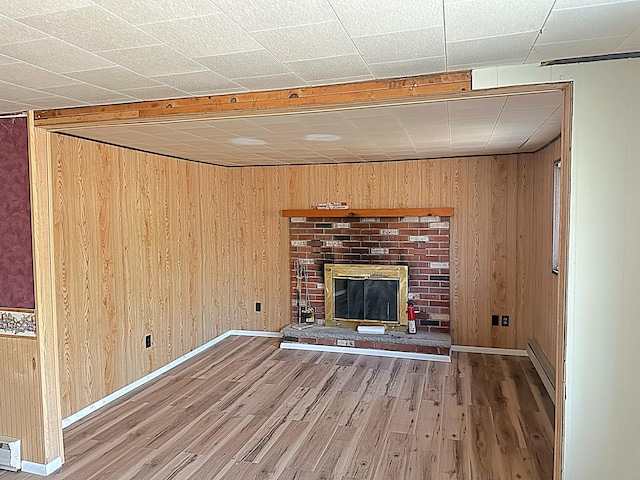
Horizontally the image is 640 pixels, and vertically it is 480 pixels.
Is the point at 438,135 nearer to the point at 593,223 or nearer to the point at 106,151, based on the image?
the point at 593,223

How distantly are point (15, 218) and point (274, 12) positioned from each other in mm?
2346

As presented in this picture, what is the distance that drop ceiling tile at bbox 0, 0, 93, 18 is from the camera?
140 cm

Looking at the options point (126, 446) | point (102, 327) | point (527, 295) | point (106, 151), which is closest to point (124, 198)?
point (106, 151)

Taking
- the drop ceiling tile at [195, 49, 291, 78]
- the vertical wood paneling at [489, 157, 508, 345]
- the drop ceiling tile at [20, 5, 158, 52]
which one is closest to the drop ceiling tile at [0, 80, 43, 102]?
the drop ceiling tile at [20, 5, 158, 52]

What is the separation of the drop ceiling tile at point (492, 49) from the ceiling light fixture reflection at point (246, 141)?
212 cm

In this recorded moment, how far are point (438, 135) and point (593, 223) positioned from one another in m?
1.87

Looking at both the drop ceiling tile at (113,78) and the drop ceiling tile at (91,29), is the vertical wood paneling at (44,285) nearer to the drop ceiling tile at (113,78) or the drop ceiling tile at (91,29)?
the drop ceiling tile at (113,78)

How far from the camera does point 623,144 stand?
1.94 meters

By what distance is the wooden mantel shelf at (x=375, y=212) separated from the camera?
517 centimetres

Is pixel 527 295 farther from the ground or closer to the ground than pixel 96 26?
closer to the ground

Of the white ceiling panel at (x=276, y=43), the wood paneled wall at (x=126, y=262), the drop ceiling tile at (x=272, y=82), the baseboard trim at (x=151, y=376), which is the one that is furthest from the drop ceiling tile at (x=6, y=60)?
the baseboard trim at (x=151, y=376)

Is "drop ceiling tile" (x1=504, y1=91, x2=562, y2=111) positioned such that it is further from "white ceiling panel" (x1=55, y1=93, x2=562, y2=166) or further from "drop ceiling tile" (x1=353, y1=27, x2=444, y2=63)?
"drop ceiling tile" (x1=353, y1=27, x2=444, y2=63)

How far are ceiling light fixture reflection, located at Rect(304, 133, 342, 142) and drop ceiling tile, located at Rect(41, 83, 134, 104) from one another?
1.46 meters

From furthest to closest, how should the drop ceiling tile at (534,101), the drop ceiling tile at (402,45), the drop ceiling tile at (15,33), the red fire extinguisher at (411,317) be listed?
the red fire extinguisher at (411,317)
the drop ceiling tile at (534,101)
the drop ceiling tile at (402,45)
the drop ceiling tile at (15,33)
